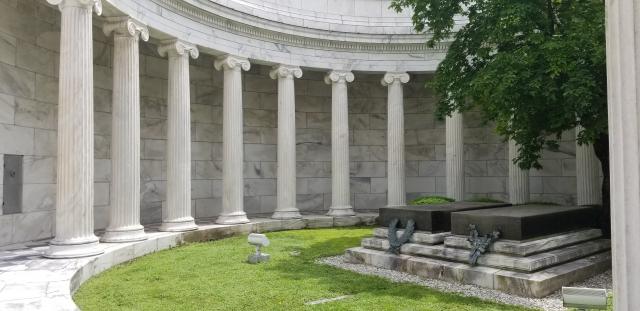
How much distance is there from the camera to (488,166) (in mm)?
29906

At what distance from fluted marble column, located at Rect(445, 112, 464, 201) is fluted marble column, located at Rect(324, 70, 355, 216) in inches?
216

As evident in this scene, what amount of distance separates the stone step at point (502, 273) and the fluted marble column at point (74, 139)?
902 centimetres

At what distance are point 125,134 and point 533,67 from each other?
551 inches

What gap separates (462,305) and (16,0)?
17742 mm

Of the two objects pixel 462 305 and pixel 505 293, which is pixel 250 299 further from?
pixel 505 293

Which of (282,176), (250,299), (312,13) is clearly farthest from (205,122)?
(250,299)

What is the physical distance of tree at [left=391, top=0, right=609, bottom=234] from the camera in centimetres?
1422

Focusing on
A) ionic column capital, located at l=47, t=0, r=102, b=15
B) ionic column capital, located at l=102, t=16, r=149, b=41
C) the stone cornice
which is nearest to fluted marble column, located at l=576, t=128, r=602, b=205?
the stone cornice

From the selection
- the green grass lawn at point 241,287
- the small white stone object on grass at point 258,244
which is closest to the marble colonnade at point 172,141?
the green grass lawn at point 241,287

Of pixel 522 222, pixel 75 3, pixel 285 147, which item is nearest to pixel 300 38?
pixel 285 147

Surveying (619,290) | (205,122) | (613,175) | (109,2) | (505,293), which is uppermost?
(109,2)

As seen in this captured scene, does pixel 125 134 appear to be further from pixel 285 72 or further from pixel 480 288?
pixel 480 288

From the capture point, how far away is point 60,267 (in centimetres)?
1288

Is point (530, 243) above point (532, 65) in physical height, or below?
below
